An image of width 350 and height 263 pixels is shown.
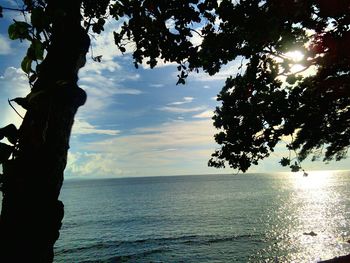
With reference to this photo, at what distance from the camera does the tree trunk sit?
→ 5.26 ft

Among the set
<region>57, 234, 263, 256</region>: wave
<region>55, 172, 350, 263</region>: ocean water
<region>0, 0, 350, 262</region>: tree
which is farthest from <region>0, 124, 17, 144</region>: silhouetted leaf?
<region>57, 234, 263, 256</region>: wave

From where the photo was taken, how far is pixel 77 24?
226cm

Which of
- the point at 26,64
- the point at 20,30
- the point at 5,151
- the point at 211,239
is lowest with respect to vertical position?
the point at 211,239

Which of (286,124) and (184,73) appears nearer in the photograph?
(184,73)

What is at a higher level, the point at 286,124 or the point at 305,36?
the point at 305,36

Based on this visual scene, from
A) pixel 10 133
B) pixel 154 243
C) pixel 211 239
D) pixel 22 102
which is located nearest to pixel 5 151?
pixel 10 133

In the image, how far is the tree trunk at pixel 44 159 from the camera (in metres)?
1.60

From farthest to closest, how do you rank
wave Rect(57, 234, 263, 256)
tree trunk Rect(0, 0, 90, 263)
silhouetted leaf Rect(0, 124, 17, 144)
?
wave Rect(57, 234, 263, 256) < tree trunk Rect(0, 0, 90, 263) < silhouetted leaf Rect(0, 124, 17, 144)

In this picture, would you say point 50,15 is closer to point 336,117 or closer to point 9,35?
point 9,35

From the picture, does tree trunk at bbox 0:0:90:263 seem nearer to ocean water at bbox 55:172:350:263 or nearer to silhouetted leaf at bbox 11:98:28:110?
silhouetted leaf at bbox 11:98:28:110

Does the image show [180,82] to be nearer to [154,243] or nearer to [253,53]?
[253,53]

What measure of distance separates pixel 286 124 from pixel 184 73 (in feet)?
21.2

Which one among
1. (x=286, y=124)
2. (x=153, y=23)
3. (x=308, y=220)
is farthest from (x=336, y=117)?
(x=308, y=220)

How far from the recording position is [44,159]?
1.87 metres
